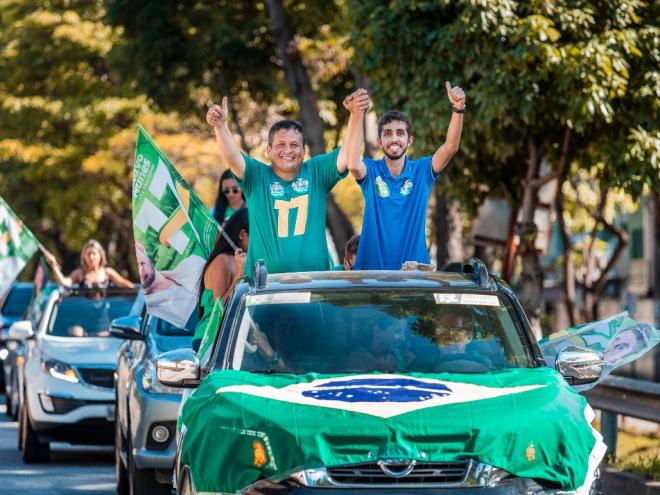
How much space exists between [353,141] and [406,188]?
1.62ft

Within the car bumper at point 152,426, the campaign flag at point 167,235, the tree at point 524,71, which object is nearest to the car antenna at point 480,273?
the campaign flag at point 167,235

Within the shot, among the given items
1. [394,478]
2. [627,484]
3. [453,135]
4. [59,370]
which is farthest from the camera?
[59,370]

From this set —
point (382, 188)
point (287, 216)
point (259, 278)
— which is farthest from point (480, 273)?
point (382, 188)

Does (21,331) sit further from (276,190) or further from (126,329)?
(276,190)

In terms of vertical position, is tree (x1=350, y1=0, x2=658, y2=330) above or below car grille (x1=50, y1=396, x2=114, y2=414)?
above

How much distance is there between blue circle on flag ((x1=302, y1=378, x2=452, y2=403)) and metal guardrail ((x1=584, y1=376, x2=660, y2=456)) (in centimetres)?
474

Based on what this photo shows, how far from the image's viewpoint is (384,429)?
614cm

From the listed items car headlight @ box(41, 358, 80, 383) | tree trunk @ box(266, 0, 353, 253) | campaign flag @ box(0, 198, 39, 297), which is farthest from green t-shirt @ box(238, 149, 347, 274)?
tree trunk @ box(266, 0, 353, 253)

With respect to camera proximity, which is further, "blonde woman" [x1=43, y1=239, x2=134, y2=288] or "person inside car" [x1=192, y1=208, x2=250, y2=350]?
"blonde woman" [x1=43, y1=239, x2=134, y2=288]

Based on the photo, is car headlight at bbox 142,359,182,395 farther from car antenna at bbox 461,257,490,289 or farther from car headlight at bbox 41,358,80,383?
car antenna at bbox 461,257,490,289

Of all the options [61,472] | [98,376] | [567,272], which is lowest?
[61,472]

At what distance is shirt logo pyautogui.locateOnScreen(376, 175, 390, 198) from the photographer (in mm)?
9078

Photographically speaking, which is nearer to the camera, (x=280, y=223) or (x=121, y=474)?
(x=280, y=223)

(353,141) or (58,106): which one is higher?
(58,106)
